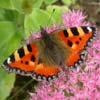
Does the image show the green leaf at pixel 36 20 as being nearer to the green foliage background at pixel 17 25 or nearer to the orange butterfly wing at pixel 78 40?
the green foliage background at pixel 17 25

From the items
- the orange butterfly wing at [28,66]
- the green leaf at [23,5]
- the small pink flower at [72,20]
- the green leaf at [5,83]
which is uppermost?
the green leaf at [23,5]

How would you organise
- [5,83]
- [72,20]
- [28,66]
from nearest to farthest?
[28,66] → [72,20] → [5,83]

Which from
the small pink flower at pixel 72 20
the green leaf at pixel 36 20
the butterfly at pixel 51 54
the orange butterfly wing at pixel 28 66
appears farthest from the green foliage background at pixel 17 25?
the orange butterfly wing at pixel 28 66

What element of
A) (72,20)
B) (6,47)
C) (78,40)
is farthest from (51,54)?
(6,47)

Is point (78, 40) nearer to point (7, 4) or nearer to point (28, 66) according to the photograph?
point (28, 66)

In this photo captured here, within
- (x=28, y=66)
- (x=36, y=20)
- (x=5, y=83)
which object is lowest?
(x=5, y=83)

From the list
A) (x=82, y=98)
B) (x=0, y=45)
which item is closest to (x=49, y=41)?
(x=82, y=98)

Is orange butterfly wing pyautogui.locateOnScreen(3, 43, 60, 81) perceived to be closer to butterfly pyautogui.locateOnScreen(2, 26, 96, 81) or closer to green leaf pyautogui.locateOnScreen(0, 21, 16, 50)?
butterfly pyautogui.locateOnScreen(2, 26, 96, 81)

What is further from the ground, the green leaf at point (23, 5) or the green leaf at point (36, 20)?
the green leaf at point (23, 5)
